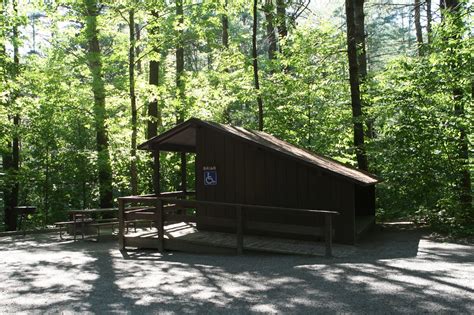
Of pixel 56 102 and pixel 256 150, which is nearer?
pixel 256 150

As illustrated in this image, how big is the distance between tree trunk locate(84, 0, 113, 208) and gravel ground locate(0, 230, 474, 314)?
8101mm

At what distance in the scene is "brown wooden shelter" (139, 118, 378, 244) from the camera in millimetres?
9617

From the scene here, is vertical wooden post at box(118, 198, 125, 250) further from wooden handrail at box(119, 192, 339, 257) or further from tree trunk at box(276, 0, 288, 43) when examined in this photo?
tree trunk at box(276, 0, 288, 43)

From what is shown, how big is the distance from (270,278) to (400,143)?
23.1 ft

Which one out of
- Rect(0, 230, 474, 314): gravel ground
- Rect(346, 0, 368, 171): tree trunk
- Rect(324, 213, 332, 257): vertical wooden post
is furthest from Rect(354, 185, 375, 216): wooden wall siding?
Rect(324, 213, 332, 257): vertical wooden post

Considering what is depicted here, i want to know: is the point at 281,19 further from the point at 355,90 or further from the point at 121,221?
the point at 121,221

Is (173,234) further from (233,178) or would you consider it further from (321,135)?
(321,135)

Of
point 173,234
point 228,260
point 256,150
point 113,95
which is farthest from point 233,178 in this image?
point 113,95

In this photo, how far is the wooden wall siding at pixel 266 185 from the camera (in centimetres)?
976

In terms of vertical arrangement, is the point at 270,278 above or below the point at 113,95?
below

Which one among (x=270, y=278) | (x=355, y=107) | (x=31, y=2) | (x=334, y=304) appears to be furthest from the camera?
(x=31, y=2)

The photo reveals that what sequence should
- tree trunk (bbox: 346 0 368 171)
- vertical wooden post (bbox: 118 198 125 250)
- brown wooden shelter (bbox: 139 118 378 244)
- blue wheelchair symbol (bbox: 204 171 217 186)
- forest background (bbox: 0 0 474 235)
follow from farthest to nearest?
tree trunk (bbox: 346 0 368 171), forest background (bbox: 0 0 474 235), blue wheelchair symbol (bbox: 204 171 217 186), vertical wooden post (bbox: 118 198 125 250), brown wooden shelter (bbox: 139 118 378 244)

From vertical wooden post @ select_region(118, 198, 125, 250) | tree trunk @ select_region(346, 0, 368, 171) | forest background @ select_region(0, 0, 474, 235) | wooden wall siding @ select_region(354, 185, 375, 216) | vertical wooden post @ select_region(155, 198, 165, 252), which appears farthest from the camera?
tree trunk @ select_region(346, 0, 368, 171)

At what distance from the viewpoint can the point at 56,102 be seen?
1747cm
